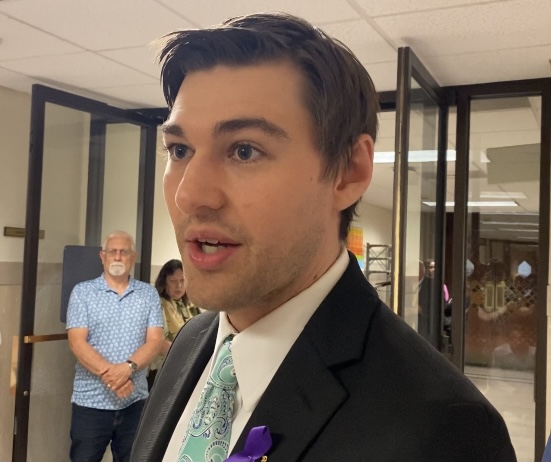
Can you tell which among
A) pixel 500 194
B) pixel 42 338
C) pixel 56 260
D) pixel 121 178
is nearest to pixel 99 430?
pixel 42 338

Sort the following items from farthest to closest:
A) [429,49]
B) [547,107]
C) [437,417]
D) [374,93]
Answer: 1. [547,107]
2. [429,49]
3. [374,93]
4. [437,417]

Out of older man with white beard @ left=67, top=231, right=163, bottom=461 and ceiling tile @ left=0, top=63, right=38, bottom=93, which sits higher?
ceiling tile @ left=0, top=63, right=38, bottom=93

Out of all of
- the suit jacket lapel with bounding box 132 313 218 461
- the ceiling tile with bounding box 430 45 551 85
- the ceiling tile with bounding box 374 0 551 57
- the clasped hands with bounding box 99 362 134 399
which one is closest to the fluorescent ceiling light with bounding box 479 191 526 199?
the ceiling tile with bounding box 430 45 551 85

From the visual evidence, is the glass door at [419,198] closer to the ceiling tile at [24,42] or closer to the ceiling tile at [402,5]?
the ceiling tile at [402,5]

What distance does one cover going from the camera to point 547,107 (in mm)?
3186

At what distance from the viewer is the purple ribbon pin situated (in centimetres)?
→ 72

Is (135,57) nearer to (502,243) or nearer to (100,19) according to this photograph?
(100,19)

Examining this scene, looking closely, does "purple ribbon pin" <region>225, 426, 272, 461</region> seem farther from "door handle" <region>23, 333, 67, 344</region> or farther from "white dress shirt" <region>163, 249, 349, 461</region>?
"door handle" <region>23, 333, 67, 344</region>

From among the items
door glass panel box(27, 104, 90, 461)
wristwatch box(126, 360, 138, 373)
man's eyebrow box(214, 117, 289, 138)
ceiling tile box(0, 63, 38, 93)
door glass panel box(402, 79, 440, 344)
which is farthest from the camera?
door glass panel box(27, 104, 90, 461)

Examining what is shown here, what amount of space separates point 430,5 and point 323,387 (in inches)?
74.9

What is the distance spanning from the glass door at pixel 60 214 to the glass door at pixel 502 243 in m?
2.09

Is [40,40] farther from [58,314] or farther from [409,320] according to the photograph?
[409,320]

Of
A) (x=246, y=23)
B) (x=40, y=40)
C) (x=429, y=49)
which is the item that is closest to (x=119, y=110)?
(x=40, y=40)

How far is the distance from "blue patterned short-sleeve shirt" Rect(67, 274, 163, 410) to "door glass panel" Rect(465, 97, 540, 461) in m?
1.78
